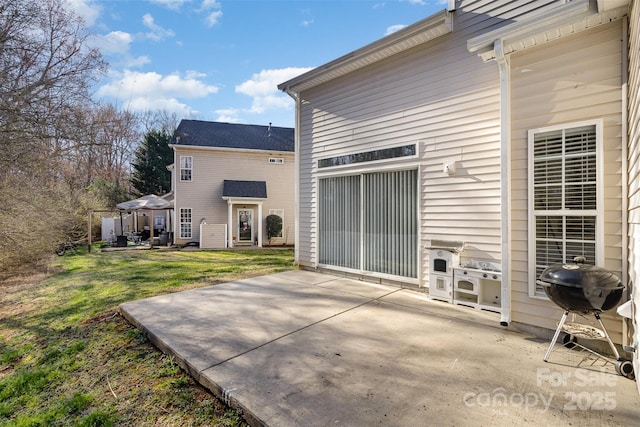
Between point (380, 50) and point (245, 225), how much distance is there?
1193cm

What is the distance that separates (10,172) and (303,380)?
829cm

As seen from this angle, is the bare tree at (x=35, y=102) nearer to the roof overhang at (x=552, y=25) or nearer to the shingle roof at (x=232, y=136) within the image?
the shingle roof at (x=232, y=136)

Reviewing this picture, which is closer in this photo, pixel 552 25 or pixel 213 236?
pixel 552 25

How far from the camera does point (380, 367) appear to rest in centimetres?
267

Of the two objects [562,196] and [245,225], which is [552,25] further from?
[245,225]

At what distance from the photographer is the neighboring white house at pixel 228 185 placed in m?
14.6

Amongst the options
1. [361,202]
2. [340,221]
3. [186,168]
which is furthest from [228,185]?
[361,202]

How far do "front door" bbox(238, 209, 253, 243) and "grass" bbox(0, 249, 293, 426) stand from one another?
342 inches

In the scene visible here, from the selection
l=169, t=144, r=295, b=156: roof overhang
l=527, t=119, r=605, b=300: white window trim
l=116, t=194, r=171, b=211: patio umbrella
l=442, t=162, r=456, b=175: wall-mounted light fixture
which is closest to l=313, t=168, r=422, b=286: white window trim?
l=442, t=162, r=456, b=175: wall-mounted light fixture

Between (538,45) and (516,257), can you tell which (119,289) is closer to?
(516,257)

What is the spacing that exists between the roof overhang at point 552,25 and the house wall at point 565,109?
120 millimetres

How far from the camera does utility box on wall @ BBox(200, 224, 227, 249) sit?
13.9m

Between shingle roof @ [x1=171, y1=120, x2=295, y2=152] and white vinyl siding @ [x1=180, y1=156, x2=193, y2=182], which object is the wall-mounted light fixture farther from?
white vinyl siding @ [x1=180, y1=156, x2=193, y2=182]

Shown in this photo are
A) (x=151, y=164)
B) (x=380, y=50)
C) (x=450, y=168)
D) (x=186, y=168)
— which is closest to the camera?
(x=450, y=168)
